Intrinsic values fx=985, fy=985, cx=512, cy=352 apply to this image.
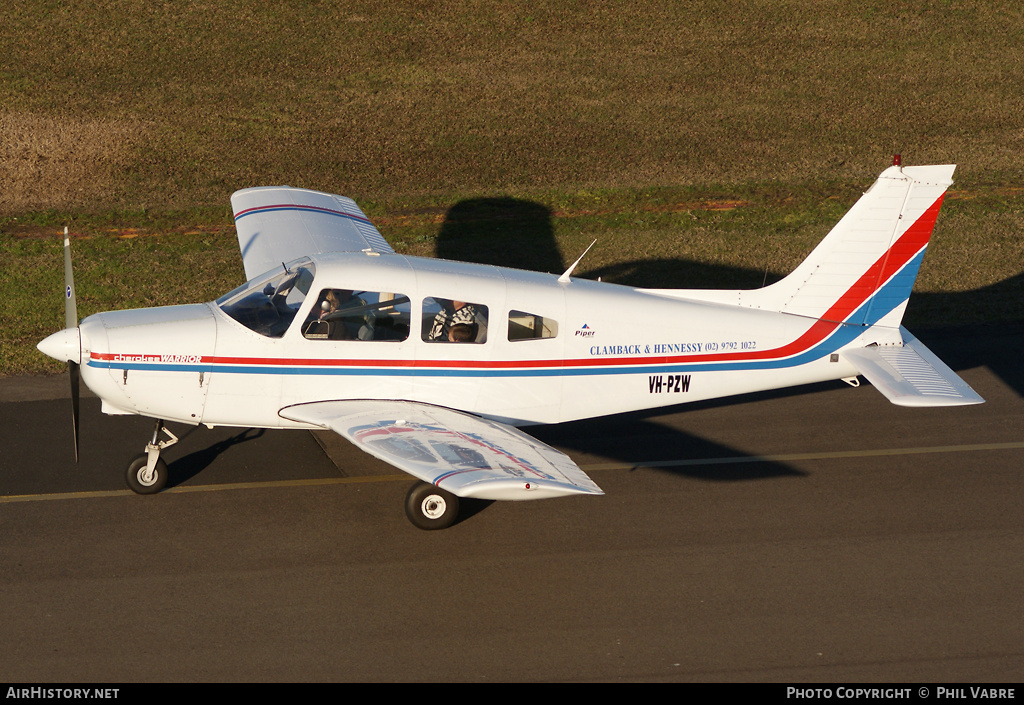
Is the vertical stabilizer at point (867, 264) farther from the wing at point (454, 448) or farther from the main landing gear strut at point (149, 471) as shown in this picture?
the main landing gear strut at point (149, 471)

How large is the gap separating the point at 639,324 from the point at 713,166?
40.4 feet

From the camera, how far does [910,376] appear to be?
10328mm

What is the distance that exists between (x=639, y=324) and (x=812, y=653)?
12.8 feet

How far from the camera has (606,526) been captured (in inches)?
394

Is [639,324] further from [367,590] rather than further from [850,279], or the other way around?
[367,590]

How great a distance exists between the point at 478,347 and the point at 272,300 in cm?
218

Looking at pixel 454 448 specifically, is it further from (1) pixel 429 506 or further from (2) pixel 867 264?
(2) pixel 867 264

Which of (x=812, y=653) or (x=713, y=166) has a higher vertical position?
(x=713, y=166)

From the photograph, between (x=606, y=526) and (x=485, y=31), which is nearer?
(x=606, y=526)

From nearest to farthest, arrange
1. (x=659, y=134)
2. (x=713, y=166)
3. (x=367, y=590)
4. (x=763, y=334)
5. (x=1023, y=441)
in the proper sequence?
(x=367, y=590) → (x=763, y=334) → (x=1023, y=441) → (x=713, y=166) → (x=659, y=134)

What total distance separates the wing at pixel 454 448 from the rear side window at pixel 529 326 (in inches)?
39.6
